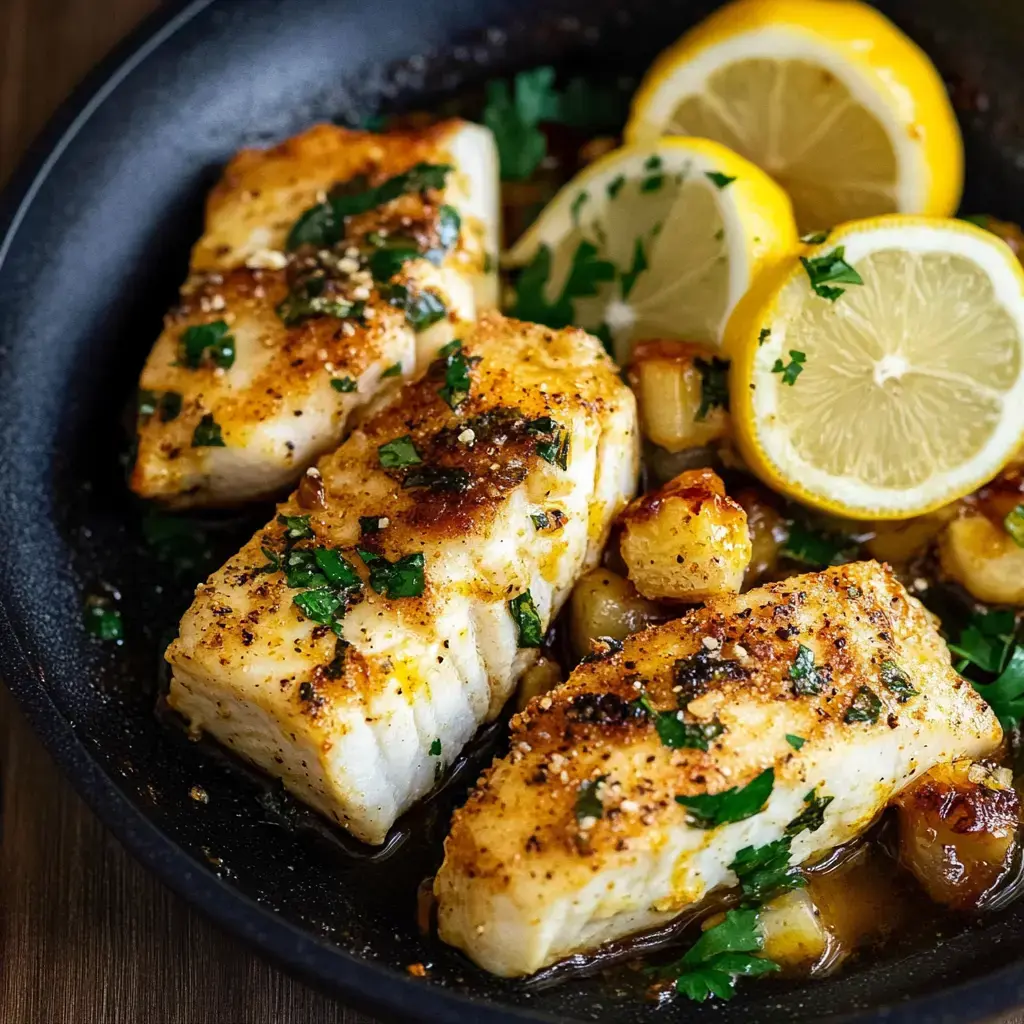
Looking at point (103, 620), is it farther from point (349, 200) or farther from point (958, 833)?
point (958, 833)

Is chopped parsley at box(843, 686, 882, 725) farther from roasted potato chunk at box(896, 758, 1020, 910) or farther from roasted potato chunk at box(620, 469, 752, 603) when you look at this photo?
roasted potato chunk at box(620, 469, 752, 603)

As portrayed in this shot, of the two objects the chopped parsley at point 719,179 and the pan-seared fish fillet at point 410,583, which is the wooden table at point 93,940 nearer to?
the pan-seared fish fillet at point 410,583

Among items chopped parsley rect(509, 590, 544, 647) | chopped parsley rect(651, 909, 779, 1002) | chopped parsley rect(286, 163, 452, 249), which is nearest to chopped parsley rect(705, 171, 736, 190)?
chopped parsley rect(286, 163, 452, 249)

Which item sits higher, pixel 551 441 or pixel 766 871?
pixel 551 441

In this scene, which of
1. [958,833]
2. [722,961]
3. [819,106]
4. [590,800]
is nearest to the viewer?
[590,800]

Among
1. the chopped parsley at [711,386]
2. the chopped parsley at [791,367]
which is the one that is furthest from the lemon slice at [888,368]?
the chopped parsley at [711,386]

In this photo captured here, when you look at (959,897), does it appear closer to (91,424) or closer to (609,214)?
(609,214)

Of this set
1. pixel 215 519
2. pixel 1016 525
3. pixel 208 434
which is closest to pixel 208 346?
pixel 208 434

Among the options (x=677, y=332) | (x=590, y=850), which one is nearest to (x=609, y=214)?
(x=677, y=332)
